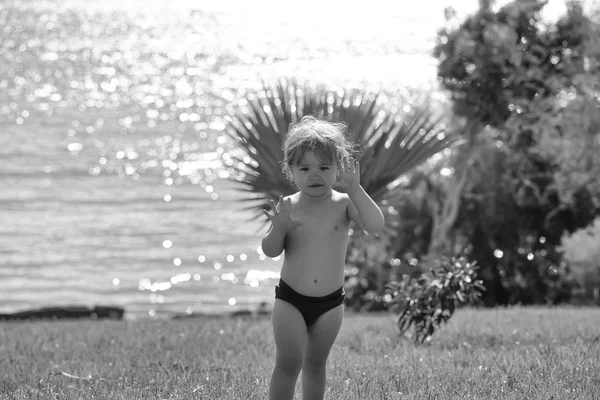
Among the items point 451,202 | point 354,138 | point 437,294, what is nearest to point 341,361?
point 437,294

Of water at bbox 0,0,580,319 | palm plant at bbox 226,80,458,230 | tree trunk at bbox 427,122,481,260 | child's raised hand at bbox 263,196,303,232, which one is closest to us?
child's raised hand at bbox 263,196,303,232

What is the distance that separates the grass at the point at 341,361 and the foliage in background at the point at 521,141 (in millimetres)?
4929

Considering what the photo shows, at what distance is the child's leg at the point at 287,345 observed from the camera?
461 cm

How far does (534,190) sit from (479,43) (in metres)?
2.59

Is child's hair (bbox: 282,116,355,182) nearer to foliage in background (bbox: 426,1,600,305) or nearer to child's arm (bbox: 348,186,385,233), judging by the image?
child's arm (bbox: 348,186,385,233)

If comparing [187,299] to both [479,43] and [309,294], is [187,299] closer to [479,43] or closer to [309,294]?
[479,43]

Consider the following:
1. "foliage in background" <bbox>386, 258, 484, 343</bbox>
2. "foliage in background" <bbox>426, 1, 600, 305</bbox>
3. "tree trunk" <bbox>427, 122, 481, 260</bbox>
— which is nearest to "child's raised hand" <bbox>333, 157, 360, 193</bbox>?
"foliage in background" <bbox>386, 258, 484, 343</bbox>

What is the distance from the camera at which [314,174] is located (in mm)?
4719

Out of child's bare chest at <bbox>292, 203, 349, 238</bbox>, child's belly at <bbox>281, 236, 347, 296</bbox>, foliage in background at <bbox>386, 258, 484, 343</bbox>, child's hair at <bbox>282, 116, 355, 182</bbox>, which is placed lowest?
foliage in background at <bbox>386, 258, 484, 343</bbox>

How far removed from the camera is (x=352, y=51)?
6300 centimetres

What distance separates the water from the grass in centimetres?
282

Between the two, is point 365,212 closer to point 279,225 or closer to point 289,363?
point 279,225

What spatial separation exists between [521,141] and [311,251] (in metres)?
10.8

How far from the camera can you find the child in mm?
4641
